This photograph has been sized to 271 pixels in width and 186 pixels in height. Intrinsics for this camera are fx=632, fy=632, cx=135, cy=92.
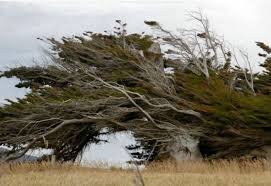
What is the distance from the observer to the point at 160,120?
27922mm

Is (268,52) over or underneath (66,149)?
over

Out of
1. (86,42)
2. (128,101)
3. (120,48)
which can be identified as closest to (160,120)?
(128,101)

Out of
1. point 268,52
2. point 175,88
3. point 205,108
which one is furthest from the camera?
point 268,52

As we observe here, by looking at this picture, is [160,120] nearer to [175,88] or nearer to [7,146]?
[175,88]

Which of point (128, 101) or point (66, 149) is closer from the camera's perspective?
point (128, 101)

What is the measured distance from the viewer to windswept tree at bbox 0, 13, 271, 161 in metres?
26.8

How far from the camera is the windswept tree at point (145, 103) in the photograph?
87.8ft

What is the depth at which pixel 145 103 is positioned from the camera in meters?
28.1

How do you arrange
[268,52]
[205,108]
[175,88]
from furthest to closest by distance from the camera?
[268,52] → [175,88] → [205,108]

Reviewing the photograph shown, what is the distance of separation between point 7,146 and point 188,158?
851 centimetres

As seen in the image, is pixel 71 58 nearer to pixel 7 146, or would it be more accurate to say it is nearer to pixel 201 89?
pixel 7 146

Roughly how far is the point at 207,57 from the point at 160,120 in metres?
4.74

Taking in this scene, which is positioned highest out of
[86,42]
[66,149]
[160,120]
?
[86,42]

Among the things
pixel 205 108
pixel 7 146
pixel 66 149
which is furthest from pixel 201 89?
→ pixel 7 146
